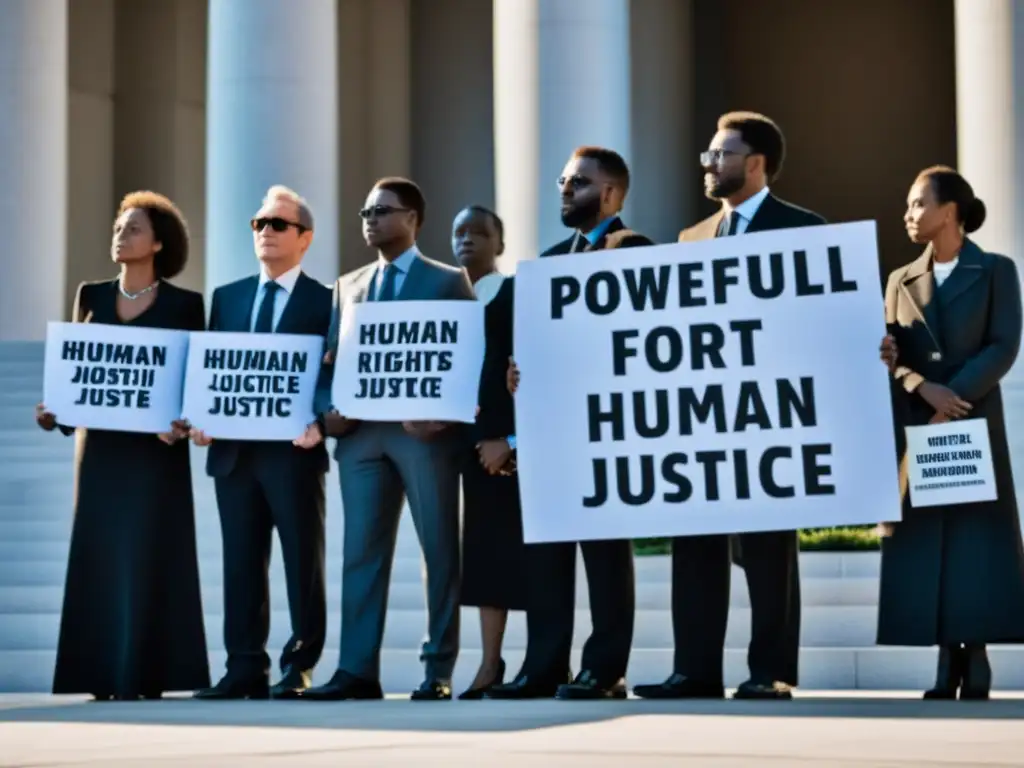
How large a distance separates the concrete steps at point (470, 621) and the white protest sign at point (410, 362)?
8.05 ft

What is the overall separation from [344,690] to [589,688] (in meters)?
1.32

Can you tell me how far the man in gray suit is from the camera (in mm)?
12805

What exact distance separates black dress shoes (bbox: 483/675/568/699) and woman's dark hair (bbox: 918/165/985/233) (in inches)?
Result: 125

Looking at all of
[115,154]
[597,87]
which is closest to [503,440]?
[597,87]

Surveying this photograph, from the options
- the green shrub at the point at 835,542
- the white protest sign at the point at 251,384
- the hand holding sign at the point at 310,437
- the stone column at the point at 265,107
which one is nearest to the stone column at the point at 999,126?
the green shrub at the point at 835,542

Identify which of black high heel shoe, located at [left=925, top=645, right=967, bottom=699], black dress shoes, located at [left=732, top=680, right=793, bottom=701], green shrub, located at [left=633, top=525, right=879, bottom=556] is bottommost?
black dress shoes, located at [left=732, top=680, right=793, bottom=701]

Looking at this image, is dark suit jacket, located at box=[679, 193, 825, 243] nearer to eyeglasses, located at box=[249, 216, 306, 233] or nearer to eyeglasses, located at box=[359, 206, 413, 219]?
eyeglasses, located at box=[359, 206, 413, 219]

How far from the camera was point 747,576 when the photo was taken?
12242 mm

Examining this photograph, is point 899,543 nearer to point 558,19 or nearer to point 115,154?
point 558,19

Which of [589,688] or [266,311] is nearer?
[589,688]

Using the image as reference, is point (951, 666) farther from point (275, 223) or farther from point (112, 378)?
point (112, 378)

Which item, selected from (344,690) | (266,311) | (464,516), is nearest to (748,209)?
(464,516)

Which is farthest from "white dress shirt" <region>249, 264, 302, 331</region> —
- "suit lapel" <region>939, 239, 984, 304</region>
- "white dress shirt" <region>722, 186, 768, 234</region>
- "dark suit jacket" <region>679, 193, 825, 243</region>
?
"suit lapel" <region>939, 239, 984, 304</region>

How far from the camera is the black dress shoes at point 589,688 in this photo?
480 inches
